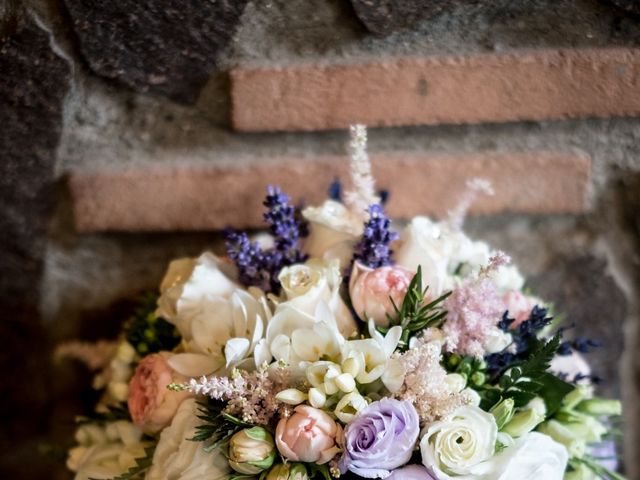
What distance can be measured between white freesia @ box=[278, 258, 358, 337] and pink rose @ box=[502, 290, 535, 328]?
0.59 feet

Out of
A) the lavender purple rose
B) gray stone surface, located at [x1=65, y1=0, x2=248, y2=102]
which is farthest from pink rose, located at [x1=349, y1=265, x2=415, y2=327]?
gray stone surface, located at [x1=65, y1=0, x2=248, y2=102]

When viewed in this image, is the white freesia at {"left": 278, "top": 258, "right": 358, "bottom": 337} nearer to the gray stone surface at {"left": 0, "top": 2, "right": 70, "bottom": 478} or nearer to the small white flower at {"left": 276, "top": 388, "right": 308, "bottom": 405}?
the small white flower at {"left": 276, "top": 388, "right": 308, "bottom": 405}

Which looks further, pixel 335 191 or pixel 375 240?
pixel 335 191

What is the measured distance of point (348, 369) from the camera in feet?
2.00

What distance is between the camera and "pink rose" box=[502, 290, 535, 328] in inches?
28.9

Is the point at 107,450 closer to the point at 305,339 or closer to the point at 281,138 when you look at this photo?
the point at 305,339

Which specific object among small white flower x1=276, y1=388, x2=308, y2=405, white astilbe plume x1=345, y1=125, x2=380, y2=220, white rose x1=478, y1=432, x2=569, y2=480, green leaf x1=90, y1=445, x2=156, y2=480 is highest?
white astilbe plume x1=345, y1=125, x2=380, y2=220

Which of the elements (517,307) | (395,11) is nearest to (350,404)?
(517,307)

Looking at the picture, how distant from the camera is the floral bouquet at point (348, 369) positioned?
1.99 feet

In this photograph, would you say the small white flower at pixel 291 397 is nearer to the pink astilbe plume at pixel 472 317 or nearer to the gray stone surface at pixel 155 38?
the pink astilbe plume at pixel 472 317

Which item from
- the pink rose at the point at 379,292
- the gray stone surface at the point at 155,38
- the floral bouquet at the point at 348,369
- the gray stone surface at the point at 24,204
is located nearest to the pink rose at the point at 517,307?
the floral bouquet at the point at 348,369

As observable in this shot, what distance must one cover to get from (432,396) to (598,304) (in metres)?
0.44

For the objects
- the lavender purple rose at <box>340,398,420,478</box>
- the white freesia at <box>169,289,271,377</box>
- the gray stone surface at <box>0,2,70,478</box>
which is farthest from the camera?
the gray stone surface at <box>0,2,70,478</box>

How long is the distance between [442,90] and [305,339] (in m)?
0.38
